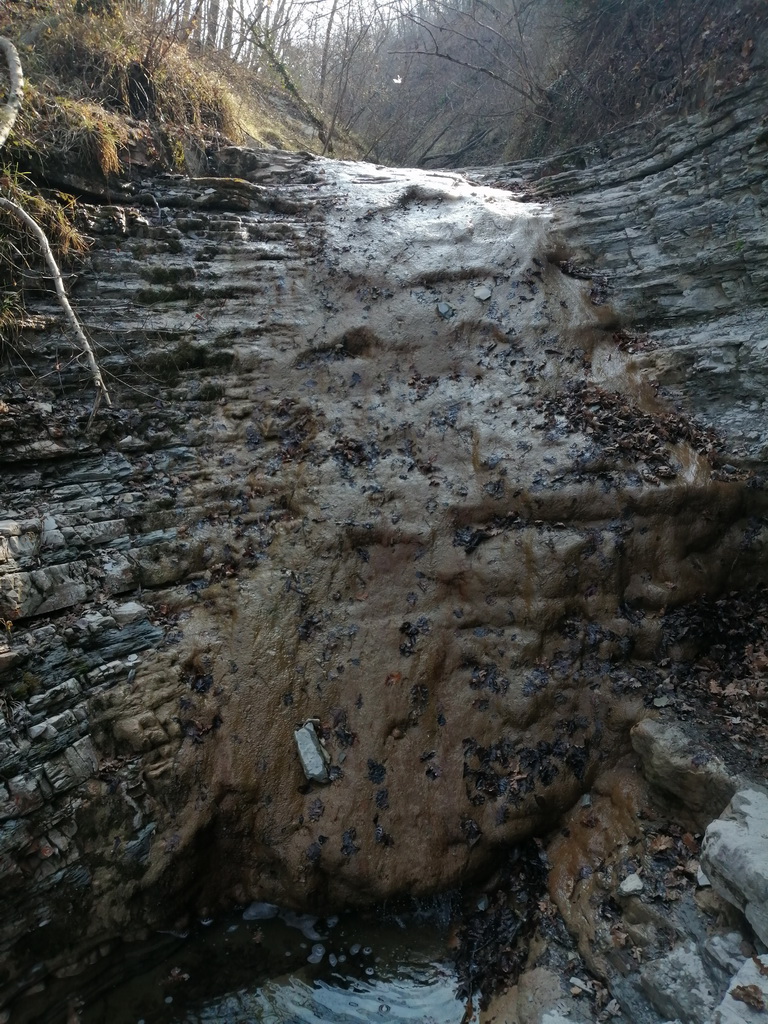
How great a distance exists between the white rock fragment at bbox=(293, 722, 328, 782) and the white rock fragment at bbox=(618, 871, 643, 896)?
65.0 inches

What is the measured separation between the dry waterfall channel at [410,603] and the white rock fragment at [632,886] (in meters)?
0.02

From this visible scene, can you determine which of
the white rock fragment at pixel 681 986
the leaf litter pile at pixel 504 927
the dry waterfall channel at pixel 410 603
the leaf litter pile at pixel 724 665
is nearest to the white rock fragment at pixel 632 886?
the dry waterfall channel at pixel 410 603

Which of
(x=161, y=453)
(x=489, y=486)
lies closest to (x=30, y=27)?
(x=161, y=453)

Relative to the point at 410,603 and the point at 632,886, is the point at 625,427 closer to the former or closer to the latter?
the point at 410,603

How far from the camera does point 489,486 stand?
4.41 metres

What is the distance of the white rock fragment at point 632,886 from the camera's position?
3.17 metres

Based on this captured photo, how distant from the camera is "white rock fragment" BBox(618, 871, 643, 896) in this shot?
125 inches

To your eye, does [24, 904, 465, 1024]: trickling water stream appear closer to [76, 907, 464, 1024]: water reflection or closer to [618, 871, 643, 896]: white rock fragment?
[76, 907, 464, 1024]: water reflection

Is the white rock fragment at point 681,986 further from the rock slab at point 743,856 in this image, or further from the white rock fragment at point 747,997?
the white rock fragment at point 747,997

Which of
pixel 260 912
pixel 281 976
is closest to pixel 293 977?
pixel 281 976

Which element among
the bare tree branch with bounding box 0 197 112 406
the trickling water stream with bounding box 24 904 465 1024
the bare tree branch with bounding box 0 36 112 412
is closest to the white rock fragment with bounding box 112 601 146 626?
the bare tree branch with bounding box 0 36 112 412

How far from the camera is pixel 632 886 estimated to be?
125 inches

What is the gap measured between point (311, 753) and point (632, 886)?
5.92 ft

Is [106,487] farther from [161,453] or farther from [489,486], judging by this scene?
[489,486]
